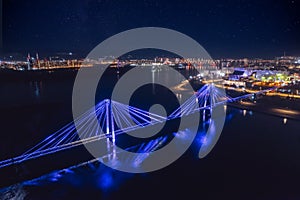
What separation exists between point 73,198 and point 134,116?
282 inches

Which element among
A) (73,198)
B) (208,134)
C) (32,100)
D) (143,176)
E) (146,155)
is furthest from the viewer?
(32,100)

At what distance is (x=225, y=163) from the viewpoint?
525 centimetres

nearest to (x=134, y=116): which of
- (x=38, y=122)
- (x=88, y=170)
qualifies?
(x=38, y=122)

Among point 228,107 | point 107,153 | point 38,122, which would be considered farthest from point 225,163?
point 38,122

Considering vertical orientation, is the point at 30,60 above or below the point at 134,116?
above

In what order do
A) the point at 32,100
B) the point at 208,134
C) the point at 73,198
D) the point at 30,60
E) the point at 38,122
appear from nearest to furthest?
the point at 73,198, the point at 208,134, the point at 38,122, the point at 32,100, the point at 30,60

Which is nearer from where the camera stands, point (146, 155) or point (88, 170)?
point (88, 170)

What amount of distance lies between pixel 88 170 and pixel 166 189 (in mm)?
1864

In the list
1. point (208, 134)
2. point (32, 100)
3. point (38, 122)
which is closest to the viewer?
point (208, 134)

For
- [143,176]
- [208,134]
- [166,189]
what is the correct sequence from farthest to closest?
1. [208,134]
2. [143,176]
3. [166,189]

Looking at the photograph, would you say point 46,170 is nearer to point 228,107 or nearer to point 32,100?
point 228,107

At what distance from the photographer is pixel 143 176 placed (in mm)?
4816

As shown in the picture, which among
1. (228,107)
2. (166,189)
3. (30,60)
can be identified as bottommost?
(166,189)

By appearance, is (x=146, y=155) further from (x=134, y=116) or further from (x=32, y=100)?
(x=32, y=100)
